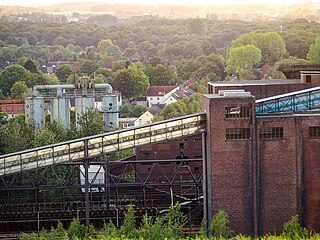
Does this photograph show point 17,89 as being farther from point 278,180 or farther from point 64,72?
point 278,180

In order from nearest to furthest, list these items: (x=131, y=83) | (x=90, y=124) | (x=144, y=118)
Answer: (x=90, y=124) < (x=144, y=118) < (x=131, y=83)

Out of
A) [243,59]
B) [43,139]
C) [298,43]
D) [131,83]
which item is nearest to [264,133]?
[43,139]

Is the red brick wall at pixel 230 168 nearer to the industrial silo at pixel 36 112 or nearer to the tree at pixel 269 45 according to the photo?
the industrial silo at pixel 36 112

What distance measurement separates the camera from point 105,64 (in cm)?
18400

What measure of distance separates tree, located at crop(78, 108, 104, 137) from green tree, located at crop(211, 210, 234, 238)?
2475 cm

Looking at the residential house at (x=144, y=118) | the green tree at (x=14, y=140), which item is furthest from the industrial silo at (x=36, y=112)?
the residential house at (x=144, y=118)

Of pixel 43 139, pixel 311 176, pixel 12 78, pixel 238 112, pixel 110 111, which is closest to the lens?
pixel 238 112

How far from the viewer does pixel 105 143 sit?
138ft

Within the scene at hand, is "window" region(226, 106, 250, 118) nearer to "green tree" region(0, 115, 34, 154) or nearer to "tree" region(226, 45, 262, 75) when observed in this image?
"green tree" region(0, 115, 34, 154)

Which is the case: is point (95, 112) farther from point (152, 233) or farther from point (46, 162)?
point (152, 233)

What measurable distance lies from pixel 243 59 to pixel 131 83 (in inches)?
792

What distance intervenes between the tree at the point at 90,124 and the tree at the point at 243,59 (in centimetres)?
7555

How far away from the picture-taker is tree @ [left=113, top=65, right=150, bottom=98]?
425 feet

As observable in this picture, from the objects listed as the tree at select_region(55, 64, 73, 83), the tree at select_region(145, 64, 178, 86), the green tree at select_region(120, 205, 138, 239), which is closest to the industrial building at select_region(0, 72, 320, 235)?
the green tree at select_region(120, 205, 138, 239)
